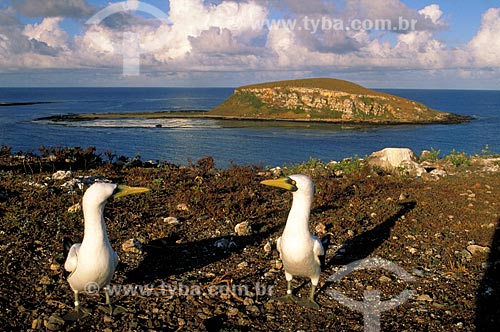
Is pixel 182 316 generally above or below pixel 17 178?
below

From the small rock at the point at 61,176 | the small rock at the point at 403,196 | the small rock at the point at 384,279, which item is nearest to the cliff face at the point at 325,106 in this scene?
the small rock at the point at 403,196

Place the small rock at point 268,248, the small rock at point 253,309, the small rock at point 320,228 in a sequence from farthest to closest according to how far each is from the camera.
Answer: the small rock at point 320,228 → the small rock at point 268,248 → the small rock at point 253,309

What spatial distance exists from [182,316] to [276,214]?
4610mm

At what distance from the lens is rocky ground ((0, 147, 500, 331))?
5.24 meters

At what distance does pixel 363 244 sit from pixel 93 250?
5.15 m

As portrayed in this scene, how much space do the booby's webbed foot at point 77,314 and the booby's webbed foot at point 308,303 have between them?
2.84m

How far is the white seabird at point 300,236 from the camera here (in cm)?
527

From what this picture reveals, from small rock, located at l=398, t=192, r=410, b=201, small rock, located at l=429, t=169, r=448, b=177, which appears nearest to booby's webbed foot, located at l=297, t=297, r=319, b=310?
small rock, located at l=398, t=192, r=410, b=201

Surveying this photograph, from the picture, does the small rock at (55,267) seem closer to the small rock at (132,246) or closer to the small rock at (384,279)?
the small rock at (132,246)

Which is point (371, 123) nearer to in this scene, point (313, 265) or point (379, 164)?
point (379, 164)

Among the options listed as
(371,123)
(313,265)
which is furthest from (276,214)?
(371,123)

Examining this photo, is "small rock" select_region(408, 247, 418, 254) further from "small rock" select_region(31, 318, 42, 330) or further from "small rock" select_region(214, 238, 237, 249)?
"small rock" select_region(31, 318, 42, 330)

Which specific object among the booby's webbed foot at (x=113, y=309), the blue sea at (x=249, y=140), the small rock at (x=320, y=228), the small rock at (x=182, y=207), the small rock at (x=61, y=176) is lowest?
the blue sea at (x=249, y=140)

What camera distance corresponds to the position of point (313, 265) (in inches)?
218
